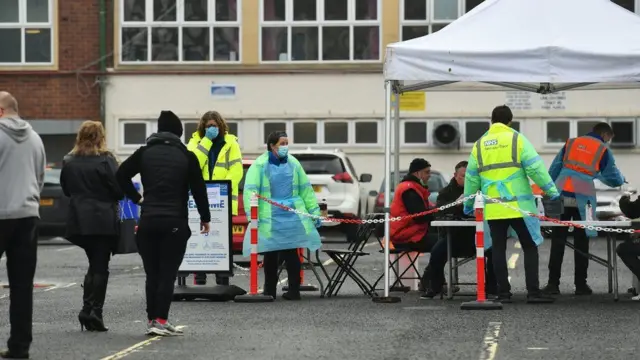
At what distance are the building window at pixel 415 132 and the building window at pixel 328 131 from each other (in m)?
0.67

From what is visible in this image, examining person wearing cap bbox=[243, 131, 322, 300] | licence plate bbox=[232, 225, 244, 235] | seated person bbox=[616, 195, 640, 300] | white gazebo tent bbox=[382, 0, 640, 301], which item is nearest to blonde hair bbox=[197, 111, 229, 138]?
person wearing cap bbox=[243, 131, 322, 300]

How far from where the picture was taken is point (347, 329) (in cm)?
1337

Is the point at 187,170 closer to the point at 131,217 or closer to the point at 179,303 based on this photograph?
the point at 131,217

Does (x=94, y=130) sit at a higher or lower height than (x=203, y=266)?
higher

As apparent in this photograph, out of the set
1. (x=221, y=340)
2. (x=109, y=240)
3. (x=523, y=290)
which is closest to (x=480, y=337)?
(x=221, y=340)

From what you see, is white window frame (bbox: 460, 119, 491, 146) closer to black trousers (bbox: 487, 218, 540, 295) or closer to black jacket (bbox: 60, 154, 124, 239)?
black trousers (bbox: 487, 218, 540, 295)

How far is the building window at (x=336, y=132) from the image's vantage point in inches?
1506

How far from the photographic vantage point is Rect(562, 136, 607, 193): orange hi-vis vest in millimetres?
17188

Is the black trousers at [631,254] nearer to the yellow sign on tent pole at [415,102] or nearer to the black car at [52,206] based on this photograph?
the black car at [52,206]

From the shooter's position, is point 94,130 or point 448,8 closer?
point 94,130

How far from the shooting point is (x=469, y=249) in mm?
16766

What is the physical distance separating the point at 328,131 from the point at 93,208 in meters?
25.0

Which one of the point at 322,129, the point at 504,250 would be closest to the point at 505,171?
the point at 504,250

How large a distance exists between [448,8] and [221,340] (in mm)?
26815
